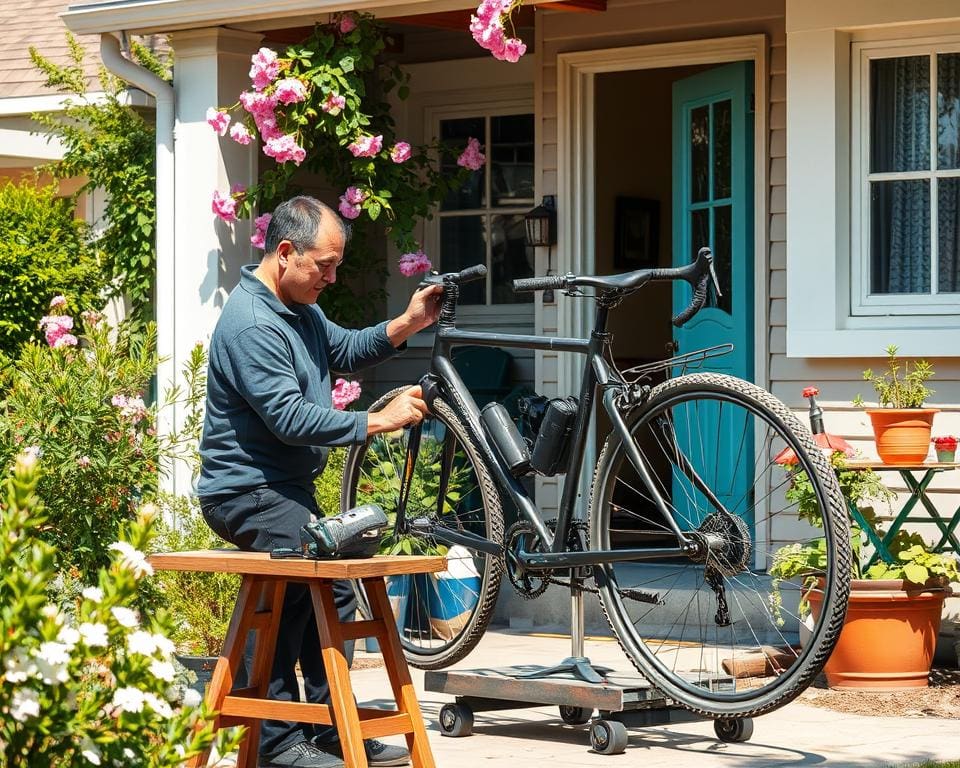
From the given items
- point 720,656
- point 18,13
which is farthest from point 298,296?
point 18,13

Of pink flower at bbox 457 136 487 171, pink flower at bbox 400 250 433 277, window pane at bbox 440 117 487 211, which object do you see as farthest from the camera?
window pane at bbox 440 117 487 211

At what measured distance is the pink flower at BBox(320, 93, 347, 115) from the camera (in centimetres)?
788

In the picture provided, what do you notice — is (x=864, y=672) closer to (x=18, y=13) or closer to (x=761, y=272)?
(x=761, y=272)

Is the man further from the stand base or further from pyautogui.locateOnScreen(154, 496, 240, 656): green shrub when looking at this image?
pyautogui.locateOnScreen(154, 496, 240, 656): green shrub

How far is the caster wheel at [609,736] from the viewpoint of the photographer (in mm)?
4895

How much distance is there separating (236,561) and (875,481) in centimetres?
325

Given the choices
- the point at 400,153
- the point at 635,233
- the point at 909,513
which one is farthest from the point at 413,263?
the point at 909,513

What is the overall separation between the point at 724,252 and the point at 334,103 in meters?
2.15

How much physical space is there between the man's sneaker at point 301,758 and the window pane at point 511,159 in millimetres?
5500

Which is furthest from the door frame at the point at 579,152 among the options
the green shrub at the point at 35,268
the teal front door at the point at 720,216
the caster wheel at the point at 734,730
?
the caster wheel at the point at 734,730

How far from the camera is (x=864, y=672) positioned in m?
6.20

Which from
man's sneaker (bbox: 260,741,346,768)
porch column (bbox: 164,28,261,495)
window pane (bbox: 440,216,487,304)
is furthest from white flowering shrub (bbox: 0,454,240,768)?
window pane (bbox: 440,216,487,304)

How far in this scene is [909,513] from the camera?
659 cm

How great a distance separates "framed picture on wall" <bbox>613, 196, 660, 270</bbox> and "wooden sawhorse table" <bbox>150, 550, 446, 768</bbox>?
20.5ft
